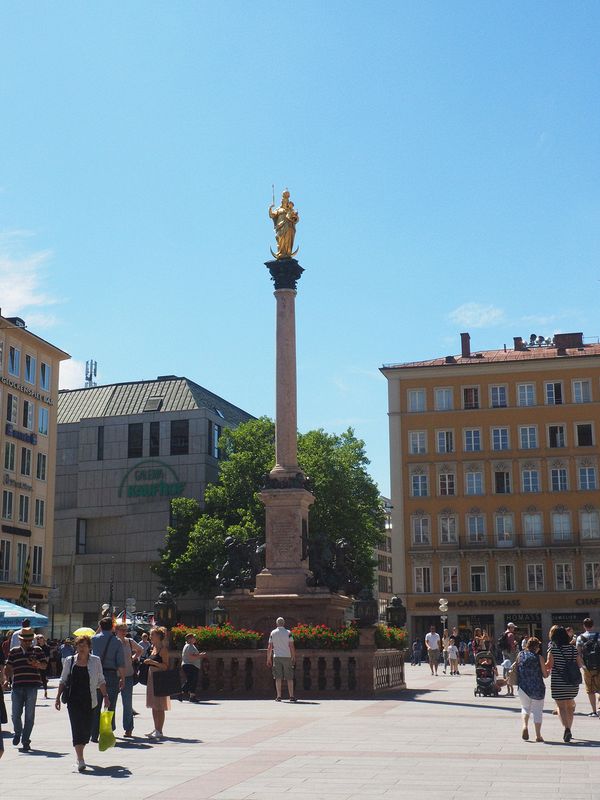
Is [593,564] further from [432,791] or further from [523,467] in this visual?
[432,791]

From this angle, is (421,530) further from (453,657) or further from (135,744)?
(135,744)

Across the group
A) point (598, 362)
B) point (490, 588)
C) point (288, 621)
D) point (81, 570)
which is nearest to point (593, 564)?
point (490, 588)

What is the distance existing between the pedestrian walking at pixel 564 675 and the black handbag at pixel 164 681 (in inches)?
210

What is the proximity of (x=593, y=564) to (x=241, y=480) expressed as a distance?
21935 millimetres

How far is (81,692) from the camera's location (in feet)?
42.6

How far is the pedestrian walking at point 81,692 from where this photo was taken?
42.1 feet

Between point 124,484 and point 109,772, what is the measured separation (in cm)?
6776

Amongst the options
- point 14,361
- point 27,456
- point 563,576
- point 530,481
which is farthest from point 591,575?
point 14,361

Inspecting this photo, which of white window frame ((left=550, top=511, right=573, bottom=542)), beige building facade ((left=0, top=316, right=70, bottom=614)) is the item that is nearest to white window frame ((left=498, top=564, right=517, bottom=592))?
white window frame ((left=550, top=511, right=573, bottom=542))

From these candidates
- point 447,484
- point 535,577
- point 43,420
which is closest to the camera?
point 535,577

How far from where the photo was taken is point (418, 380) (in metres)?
71.9

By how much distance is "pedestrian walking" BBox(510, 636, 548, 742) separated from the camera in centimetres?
1485

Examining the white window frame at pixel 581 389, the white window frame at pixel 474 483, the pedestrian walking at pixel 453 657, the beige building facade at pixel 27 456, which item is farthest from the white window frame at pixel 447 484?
the pedestrian walking at pixel 453 657

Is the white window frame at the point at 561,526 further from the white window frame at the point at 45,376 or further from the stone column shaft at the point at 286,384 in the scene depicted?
the stone column shaft at the point at 286,384
